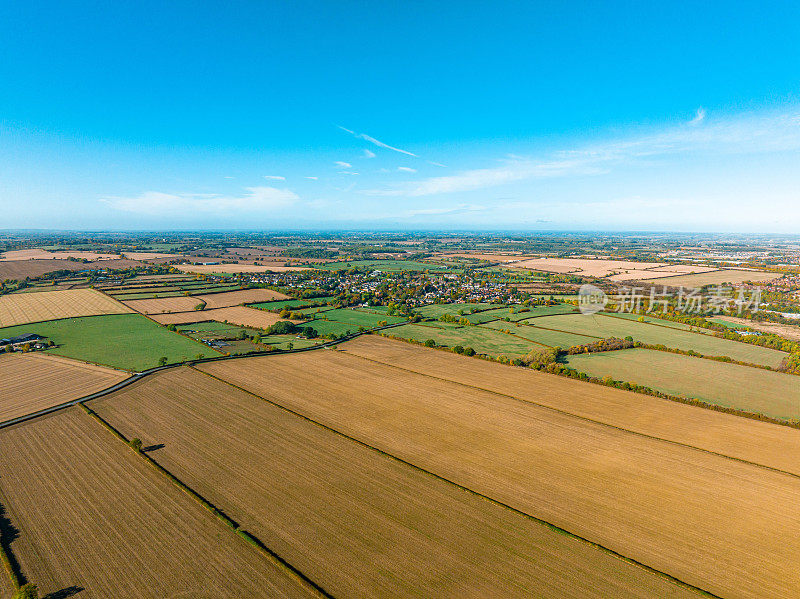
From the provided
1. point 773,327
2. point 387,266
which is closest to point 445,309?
point 773,327

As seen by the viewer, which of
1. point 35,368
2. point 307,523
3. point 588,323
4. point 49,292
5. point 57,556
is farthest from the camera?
point 49,292

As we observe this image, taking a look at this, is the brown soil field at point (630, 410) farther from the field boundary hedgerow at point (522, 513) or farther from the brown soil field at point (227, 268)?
the brown soil field at point (227, 268)

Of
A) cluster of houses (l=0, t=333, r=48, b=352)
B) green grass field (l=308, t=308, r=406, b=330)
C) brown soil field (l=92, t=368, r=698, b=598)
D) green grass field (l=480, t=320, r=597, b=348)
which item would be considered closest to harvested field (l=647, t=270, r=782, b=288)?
green grass field (l=480, t=320, r=597, b=348)

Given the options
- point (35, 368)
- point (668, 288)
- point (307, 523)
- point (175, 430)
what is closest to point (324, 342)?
point (175, 430)

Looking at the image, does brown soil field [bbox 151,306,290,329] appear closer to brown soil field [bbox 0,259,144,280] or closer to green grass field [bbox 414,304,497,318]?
green grass field [bbox 414,304,497,318]

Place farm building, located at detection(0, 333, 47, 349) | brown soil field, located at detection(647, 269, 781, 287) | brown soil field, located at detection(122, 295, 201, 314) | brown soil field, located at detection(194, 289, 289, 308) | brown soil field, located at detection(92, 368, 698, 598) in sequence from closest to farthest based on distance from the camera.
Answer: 1. brown soil field, located at detection(92, 368, 698, 598)
2. farm building, located at detection(0, 333, 47, 349)
3. brown soil field, located at detection(122, 295, 201, 314)
4. brown soil field, located at detection(194, 289, 289, 308)
5. brown soil field, located at detection(647, 269, 781, 287)

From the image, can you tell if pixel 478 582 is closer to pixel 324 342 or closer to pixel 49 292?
pixel 324 342

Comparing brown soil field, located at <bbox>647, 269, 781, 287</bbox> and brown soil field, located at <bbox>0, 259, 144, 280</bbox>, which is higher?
brown soil field, located at <bbox>0, 259, 144, 280</bbox>
